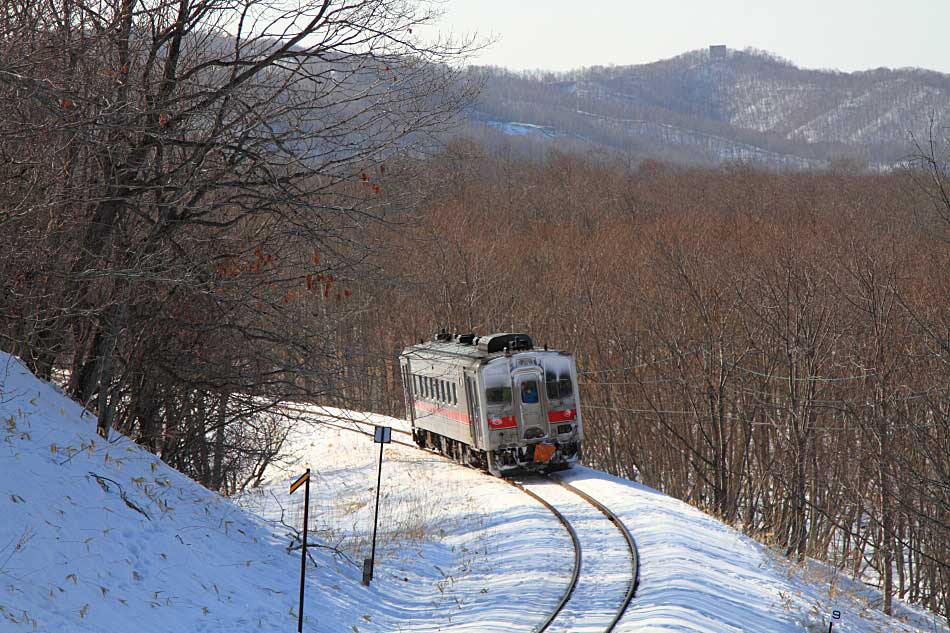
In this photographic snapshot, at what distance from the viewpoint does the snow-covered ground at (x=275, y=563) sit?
29.0 feet

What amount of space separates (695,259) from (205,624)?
31329mm

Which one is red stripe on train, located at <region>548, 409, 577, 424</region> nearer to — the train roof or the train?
the train

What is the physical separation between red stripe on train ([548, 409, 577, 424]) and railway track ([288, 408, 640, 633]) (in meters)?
2.07

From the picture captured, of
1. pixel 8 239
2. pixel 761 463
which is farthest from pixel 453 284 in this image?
pixel 8 239

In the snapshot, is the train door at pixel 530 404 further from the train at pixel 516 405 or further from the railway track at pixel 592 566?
the railway track at pixel 592 566

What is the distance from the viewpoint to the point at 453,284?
48.2m

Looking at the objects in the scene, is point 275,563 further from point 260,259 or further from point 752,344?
point 752,344

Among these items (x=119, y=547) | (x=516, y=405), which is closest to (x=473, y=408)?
(x=516, y=405)

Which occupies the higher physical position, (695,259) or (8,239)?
(8,239)

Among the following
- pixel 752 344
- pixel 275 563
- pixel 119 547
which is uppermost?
pixel 119 547

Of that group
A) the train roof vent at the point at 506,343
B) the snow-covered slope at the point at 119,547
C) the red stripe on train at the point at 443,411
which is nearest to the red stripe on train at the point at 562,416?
the train roof vent at the point at 506,343

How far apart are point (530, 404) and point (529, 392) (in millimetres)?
290

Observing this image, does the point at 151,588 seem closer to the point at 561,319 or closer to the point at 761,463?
the point at 761,463

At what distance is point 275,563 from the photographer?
11859 mm
